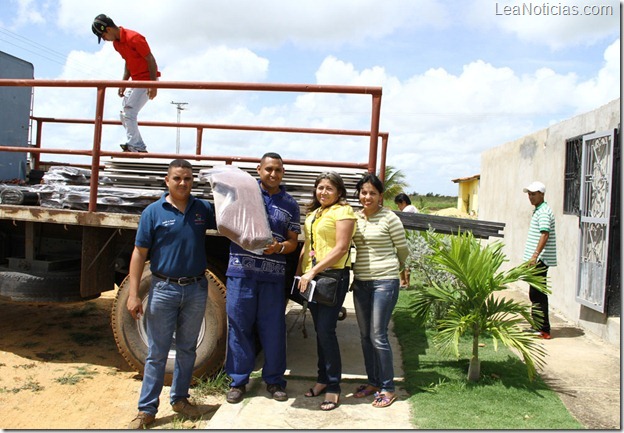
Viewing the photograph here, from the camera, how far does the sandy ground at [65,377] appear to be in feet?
14.0

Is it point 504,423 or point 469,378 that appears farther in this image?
point 469,378

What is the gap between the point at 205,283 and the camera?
13.5ft

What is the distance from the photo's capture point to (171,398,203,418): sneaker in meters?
4.10

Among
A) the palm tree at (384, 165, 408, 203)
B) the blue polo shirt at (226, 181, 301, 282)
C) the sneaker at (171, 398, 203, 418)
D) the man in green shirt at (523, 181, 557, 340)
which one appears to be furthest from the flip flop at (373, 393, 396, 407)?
the palm tree at (384, 165, 408, 203)

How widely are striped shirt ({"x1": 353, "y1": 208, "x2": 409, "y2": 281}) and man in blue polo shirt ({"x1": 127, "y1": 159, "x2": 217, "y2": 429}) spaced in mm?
1098

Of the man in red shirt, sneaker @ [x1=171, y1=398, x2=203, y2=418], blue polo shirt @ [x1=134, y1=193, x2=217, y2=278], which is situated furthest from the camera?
the man in red shirt

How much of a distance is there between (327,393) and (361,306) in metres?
0.66

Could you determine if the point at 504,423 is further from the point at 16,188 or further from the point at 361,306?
the point at 16,188

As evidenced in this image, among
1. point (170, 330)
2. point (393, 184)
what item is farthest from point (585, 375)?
point (393, 184)

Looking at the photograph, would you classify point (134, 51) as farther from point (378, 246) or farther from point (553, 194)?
point (553, 194)

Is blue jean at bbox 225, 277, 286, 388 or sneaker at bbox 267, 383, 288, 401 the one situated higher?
blue jean at bbox 225, 277, 286, 388

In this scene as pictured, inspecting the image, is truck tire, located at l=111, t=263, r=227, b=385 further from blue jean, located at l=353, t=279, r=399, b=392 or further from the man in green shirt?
the man in green shirt

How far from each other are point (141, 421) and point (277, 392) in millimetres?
948

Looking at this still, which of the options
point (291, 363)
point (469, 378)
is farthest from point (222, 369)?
point (469, 378)
